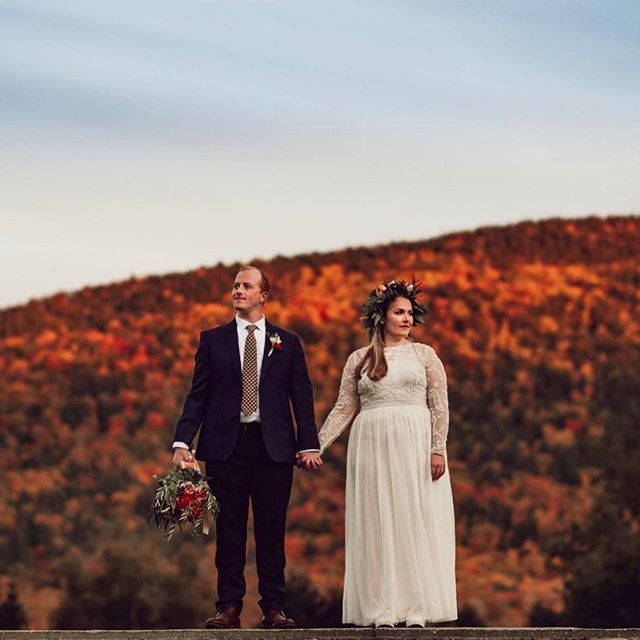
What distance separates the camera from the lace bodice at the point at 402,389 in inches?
A: 423

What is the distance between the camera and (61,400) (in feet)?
155

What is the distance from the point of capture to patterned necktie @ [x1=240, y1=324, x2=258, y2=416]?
10586 mm

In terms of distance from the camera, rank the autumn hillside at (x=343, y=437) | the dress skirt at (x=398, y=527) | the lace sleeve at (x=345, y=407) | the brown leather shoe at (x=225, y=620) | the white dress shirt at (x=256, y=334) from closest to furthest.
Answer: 1. the brown leather shoe at (x=225, y=620)
2. the dress skirt at (x=398, y=527)
3. the white dress shirt at (x=256, y=334)
4. the lace sleeve at (x=345, y=407)
5. the autumn hillside at (x=343, y=437)

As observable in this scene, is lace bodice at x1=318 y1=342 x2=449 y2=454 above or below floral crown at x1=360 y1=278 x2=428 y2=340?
below

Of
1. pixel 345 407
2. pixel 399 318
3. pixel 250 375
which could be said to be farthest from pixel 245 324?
pixel 399 318

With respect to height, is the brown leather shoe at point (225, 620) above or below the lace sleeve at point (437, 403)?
below

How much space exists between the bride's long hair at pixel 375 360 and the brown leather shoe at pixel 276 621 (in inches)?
62.4

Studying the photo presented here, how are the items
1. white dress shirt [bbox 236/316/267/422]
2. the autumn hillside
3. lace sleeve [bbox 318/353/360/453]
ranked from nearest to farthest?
white dress shirt [bbox 236/316/267/422] → lace sleeve [bbox 318/353/360/453] → the autumn hillside

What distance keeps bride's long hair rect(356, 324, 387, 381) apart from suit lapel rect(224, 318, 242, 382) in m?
0.78

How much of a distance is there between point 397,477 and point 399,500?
14 centimetres

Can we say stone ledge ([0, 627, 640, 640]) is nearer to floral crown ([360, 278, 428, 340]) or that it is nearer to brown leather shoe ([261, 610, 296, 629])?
brown leather shoe ([261, 610, 296, 629])

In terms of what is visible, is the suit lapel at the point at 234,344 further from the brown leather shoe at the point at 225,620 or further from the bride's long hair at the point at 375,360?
the brown leather shoe at the point at 225,620

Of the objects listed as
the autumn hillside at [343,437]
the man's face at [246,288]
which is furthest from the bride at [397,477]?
the autumn hillside at [343,437]

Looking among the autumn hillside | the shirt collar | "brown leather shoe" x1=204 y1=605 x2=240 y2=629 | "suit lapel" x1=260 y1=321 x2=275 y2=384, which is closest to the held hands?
"suit lapel" x1=260 y1=321 x2=275 y2=384
